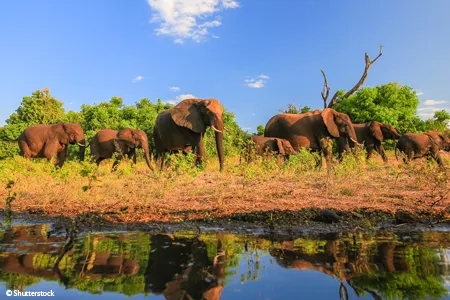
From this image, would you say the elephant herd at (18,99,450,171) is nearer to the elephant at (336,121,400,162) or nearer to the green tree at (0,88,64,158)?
the elephant at (336,121,400,162)

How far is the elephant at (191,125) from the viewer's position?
11.4 m

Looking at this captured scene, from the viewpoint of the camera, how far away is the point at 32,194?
23.9 ft

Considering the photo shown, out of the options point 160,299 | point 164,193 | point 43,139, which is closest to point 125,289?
point 160,299

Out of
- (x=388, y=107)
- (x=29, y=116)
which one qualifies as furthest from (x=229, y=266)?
(x=29, y=116)

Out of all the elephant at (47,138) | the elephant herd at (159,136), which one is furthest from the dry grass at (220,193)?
the elephant at (47,138)

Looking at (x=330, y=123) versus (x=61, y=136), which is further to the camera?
(x=61, y=136)

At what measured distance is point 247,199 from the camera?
625cm

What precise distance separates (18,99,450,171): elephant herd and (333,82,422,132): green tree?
22.9ft

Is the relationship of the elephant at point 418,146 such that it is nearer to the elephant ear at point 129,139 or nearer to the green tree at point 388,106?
the green tree at point 388,106

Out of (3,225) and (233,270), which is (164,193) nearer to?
(3,225)

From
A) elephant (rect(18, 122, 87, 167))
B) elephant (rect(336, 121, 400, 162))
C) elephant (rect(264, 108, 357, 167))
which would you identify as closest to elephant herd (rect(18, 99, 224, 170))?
elephant (rect(18, 122, 87, 167))

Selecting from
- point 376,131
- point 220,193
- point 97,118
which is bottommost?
point 220,193

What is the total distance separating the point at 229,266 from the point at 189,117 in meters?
9.34

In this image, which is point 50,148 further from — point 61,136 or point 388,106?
point 388,106
